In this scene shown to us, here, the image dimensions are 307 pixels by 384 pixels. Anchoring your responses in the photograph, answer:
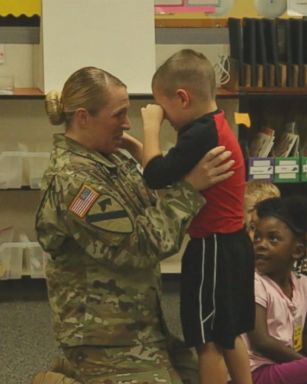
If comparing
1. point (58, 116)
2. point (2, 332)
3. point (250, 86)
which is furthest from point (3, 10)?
point (58, 116)

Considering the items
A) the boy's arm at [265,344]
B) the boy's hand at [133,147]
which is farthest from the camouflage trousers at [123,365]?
the boy's hand at [133,147]

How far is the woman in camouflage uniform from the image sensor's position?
190cm

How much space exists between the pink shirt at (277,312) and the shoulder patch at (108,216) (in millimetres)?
813

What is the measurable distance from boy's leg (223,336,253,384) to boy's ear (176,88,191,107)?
0.69 m

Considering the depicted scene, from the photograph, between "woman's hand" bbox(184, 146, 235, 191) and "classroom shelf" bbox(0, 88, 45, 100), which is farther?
"classroom shelf" bbox(0, 88, 45, 100)

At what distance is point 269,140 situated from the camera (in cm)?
426

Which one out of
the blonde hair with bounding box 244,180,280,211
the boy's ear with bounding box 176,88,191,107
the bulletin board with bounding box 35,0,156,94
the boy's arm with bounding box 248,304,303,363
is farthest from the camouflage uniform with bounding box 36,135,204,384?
the bulletin board with bounding box 35,0,156,94

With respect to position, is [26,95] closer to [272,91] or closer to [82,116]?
[272,91]

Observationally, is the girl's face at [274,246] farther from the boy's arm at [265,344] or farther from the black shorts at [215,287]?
the black shorts at [215,287]

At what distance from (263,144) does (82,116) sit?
2.45m

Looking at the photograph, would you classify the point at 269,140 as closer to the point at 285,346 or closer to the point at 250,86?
the point at 250,86

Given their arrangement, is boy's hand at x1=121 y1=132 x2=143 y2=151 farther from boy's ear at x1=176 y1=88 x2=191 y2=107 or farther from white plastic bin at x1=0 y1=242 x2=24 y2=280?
white plastic bin at x1=0 y1=242 x2=24 y2=280

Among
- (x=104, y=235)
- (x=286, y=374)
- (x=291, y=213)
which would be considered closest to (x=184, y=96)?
(x=104, y=235)

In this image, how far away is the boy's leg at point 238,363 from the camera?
213 cm
